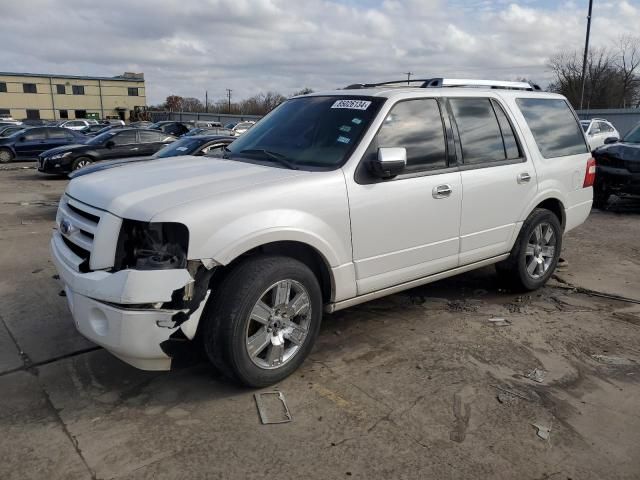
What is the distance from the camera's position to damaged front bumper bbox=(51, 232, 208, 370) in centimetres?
289

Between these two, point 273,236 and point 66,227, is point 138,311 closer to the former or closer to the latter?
point 273,236

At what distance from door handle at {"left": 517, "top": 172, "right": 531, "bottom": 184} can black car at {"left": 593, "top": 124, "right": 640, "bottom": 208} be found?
227 inches

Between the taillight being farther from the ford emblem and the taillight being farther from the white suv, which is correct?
the ford emblem

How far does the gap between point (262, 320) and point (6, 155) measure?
2222cm

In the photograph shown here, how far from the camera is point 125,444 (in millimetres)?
2896

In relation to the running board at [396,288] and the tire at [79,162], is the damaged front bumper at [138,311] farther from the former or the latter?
the tire at [79,162]

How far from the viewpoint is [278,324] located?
3406 mm

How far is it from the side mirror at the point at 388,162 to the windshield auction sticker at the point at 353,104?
1.78 feet

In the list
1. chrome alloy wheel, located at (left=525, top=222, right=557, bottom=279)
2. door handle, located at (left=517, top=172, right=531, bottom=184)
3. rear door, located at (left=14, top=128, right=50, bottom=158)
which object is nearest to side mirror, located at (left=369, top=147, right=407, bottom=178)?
door handle, located at (left=517, top=172, right=531, bottom=184)

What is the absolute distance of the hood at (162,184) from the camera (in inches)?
120

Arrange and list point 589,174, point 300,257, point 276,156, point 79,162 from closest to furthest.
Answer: point 300,257, point 276,156, point 589,174, point 79,162

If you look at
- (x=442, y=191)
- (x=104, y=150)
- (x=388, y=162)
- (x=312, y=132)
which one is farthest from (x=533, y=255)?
(x=104, y=150)

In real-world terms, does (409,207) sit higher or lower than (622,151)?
lower

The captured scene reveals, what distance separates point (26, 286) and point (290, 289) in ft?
11.5
